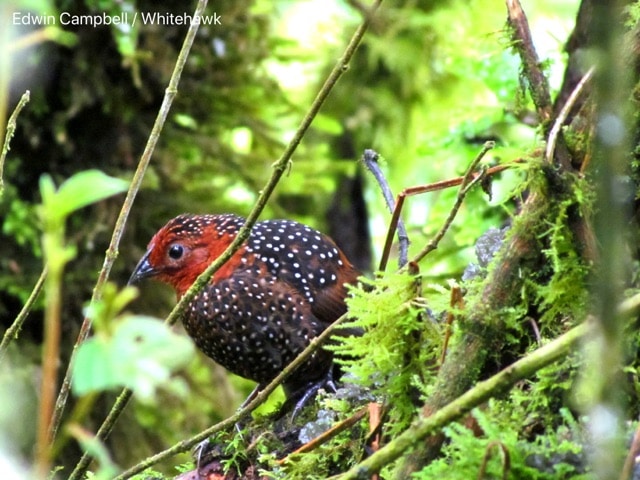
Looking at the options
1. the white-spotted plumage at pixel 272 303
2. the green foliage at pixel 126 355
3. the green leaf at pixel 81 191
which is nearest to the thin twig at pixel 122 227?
the green leaf at pixel 81 191

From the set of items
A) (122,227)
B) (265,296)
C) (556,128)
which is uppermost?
(556,128)

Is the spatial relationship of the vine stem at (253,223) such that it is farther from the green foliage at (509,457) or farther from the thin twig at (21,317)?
the green foliage at (509,457)

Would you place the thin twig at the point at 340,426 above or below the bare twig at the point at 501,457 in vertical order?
below

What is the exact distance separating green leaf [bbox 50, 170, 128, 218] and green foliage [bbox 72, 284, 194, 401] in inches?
5.3

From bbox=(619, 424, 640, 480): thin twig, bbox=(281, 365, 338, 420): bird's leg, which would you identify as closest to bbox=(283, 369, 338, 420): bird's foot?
bbox=(281, 365, 338, 420): bird's leg

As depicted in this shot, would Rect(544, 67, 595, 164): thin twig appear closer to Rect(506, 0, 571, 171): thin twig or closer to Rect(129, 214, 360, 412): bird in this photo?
Rect(506, 0, 571, 171): thin twig

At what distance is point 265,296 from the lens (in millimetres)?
2854

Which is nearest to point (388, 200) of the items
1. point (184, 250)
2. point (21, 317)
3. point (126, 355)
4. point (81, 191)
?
point (21, 317)

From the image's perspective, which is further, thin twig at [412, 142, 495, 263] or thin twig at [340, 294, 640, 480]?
thin twig at [412, 142, 495, 263]

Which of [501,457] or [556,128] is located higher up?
[556,128]

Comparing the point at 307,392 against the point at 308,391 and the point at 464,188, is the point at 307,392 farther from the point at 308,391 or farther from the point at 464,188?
the point at 464,188

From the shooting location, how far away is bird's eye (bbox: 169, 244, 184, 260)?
3.16 m

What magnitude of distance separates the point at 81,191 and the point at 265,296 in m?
1.84

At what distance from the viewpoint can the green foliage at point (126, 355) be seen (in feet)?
2.88
